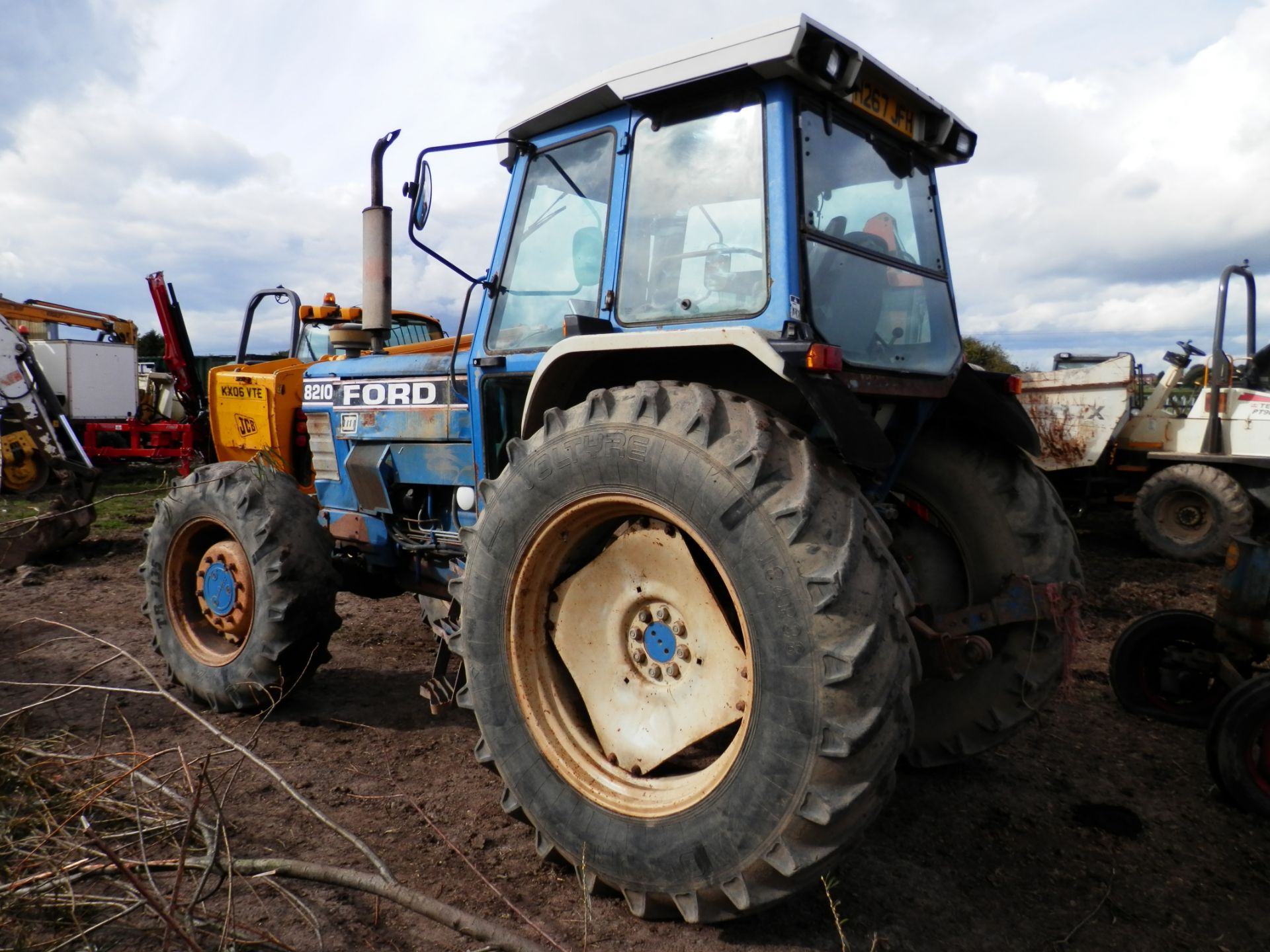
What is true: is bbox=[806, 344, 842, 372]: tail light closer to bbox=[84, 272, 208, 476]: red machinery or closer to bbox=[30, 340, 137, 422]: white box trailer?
bbox=[84, 272, 208, 476]: red machinery

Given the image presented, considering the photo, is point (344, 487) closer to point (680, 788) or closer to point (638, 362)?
point (638, 362)

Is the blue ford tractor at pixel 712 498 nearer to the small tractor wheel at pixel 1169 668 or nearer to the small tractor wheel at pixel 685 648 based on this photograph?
the small tractor wheel at pixel 685 648

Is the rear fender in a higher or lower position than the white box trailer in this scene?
higher

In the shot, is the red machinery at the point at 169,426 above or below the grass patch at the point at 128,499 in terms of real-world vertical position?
above

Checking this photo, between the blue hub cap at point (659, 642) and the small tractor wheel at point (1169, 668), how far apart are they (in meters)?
2.80

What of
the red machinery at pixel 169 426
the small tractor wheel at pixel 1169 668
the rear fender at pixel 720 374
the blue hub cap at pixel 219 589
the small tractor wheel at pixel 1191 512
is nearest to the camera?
the rear fender at pixel 720 374

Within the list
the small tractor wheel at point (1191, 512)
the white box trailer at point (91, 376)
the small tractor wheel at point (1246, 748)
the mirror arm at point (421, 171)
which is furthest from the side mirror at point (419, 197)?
the white box trailer at point (91, 376)

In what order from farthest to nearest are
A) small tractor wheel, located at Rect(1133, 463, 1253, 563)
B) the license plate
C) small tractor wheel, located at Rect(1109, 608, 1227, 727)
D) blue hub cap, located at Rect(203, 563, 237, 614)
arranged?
1. small tractor wheel, located at Rect(1133, 463, 1253, 563)
2. small tractor wheel, located at Rect(1109, 608, 1227, 727)
3. blue hub cap, located at Rect(203, 563, 237, 614)
4. the license plate

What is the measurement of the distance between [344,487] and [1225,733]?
155 inches

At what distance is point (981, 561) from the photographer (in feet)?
10.3

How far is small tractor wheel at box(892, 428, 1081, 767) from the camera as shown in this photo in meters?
3.07

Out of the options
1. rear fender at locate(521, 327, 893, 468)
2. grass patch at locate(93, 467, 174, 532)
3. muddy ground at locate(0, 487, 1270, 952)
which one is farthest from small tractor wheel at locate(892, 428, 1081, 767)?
grass patch at locate(93, 467, 174, 532)

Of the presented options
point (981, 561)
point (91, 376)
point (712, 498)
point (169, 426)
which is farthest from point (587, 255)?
point (91, 376)

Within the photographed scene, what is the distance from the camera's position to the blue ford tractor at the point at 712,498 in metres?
2.10
